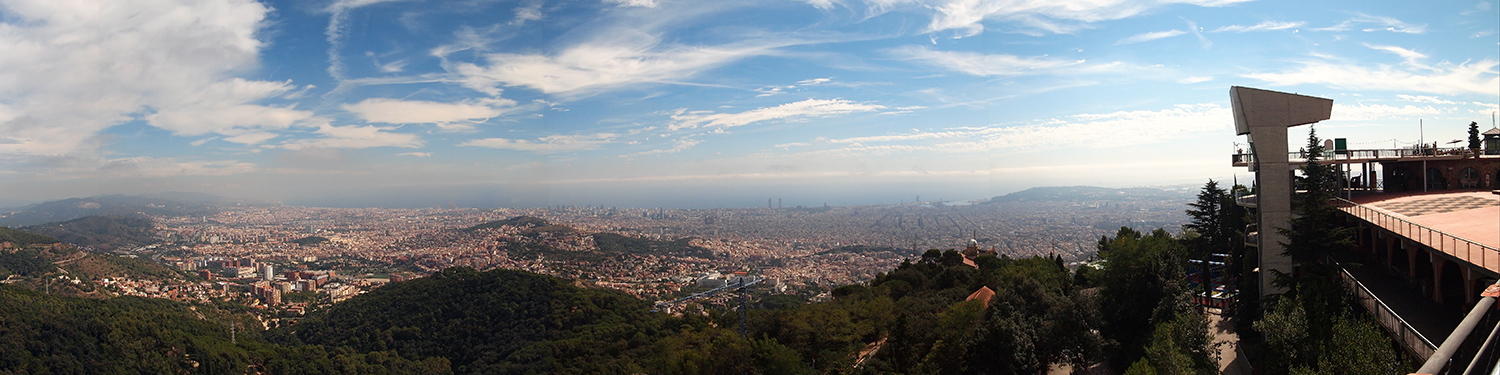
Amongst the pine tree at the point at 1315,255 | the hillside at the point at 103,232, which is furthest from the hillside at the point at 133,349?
the hillside at the point at 103,232

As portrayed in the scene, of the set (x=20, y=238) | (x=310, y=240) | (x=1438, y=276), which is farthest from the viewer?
(x=310, y=240)

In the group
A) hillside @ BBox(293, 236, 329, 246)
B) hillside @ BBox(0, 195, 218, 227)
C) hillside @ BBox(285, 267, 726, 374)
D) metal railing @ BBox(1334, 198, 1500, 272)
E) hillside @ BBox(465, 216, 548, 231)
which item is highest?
hillside @ BBox(0, 195, 218, 227)

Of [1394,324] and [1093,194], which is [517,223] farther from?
[1093,194]

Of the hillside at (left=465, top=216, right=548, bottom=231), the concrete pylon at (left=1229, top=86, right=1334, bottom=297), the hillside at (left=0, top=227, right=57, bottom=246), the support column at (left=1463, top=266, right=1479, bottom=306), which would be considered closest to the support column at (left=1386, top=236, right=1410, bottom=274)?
the concrete pylon at (left=1229, top=86, right=1334, bottom=297)

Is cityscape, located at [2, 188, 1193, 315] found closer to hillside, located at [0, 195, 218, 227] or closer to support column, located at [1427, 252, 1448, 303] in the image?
hillside, located at [0, 195, 218, 227]

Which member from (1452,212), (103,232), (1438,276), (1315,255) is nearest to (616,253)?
(1315,255)

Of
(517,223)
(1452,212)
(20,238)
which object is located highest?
(1452,212)
